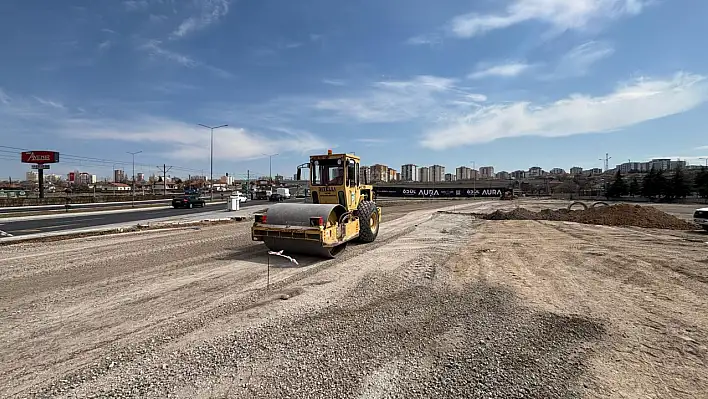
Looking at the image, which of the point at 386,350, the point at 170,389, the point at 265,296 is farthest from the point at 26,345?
the point at 386,350

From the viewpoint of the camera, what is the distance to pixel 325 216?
935 centimetres

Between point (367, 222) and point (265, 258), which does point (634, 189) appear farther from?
point (265, 258)

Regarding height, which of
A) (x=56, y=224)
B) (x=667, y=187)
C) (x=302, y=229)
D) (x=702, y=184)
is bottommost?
(x=56, y=224)

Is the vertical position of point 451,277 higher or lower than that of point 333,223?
lower

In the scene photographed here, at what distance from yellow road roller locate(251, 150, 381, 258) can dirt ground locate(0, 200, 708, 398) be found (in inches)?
22.4

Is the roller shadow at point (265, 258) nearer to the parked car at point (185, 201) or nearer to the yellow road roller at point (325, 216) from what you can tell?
the yellow road roller at point (325, 216)

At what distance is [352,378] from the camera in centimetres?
390

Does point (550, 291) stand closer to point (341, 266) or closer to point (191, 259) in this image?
point (341, 266)

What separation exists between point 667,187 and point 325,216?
7396cm

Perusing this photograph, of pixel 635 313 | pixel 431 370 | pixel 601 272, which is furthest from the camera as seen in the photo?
pixel 601 272

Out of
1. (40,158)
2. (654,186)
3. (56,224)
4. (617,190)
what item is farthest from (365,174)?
(617,190)

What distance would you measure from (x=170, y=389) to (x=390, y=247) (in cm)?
904

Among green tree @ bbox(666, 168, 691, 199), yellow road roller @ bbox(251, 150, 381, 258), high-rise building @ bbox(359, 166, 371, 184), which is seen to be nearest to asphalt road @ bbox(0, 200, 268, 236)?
yellow road roller @ bbox(251, 150, 381, 258)

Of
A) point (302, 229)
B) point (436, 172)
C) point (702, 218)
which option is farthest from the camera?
point (436, 172)
